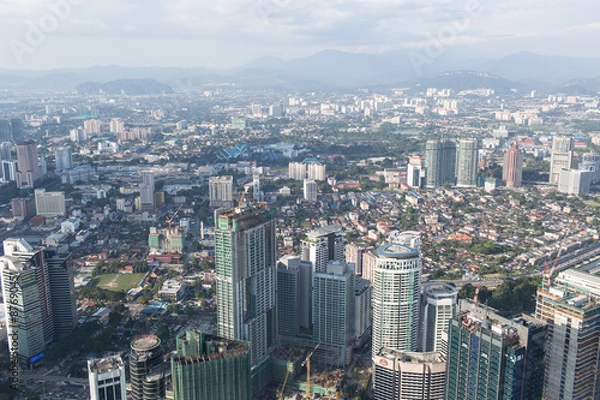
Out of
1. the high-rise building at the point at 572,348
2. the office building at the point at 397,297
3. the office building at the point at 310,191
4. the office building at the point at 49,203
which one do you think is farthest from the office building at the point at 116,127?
the high-rise building at the point at 572,348

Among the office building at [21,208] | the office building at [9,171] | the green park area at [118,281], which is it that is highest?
the office building at [9,171]

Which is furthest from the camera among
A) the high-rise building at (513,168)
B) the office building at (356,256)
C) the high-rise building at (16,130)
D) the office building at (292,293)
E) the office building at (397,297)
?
the high-rise building at (16,130)

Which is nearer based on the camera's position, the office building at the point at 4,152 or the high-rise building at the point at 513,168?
the high-rise building at the point at 513,168

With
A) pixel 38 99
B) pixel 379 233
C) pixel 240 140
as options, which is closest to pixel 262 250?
pixel 379 233

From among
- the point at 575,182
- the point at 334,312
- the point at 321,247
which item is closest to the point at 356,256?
the point at 321,247

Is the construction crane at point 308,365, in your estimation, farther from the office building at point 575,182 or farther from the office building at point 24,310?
the office building at point 575,182

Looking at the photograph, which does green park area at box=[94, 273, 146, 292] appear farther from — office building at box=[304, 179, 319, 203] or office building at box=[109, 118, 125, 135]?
office building at box=[109, 118, 125, 135]
